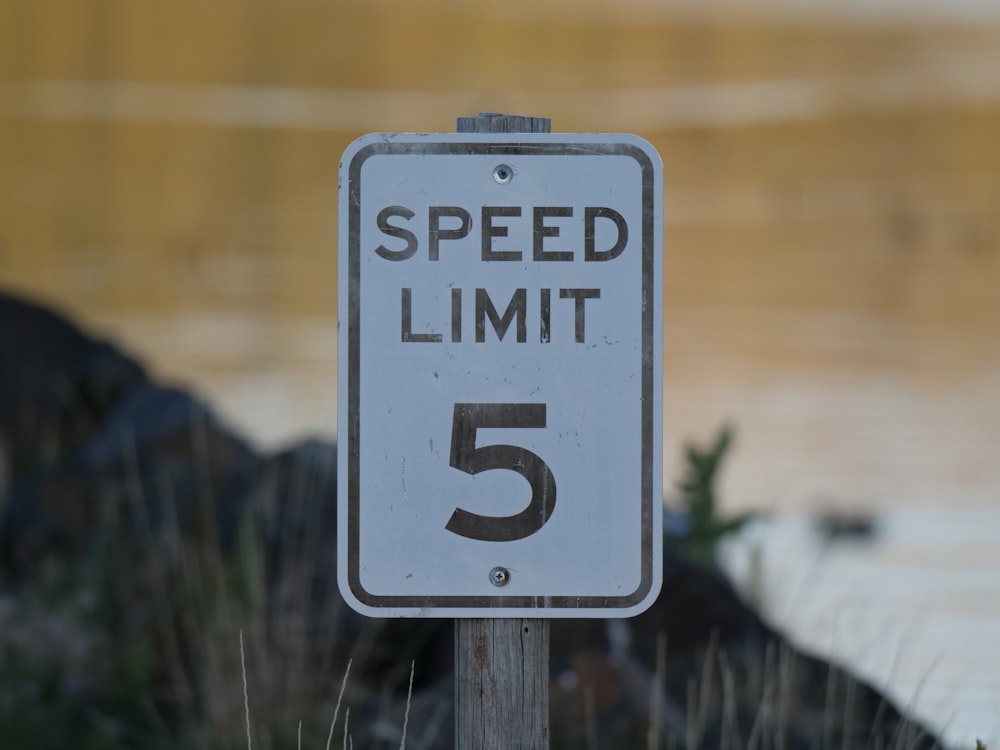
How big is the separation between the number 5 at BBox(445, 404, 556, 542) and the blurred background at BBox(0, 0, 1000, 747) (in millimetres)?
1406

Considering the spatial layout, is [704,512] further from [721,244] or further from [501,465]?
[721,244]

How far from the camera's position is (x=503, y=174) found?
2.79 meters

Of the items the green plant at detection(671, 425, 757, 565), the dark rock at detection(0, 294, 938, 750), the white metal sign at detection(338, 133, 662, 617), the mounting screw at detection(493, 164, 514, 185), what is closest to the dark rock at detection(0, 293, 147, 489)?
the dark rock at detection(0, 294, 938, 750)

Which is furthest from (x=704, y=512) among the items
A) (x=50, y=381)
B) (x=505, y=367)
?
(x=50, y=381)

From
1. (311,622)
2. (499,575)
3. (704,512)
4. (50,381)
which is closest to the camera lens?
(499,575)

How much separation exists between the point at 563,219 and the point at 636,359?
0.28 meters

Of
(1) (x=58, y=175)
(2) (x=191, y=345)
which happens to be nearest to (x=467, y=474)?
(2) (x=191, y=345)

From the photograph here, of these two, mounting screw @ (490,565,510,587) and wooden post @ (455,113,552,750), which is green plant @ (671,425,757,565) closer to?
wooden post @ (455,113,552,750)

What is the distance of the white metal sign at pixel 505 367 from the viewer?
9.10ft

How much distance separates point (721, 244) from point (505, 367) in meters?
24.8

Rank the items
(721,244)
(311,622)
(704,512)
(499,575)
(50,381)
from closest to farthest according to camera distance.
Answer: (499,575) → (311,622) → (704,512) → (50,381) → (721,244)

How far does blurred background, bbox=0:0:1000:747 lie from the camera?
29.9ft

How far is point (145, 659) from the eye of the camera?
5082 mm

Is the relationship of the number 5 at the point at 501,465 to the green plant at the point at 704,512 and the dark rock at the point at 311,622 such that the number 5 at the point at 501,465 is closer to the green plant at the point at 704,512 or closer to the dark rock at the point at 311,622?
the dark rock at the point at 311,622
